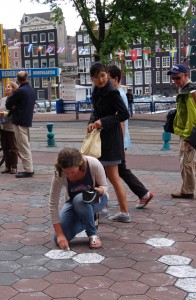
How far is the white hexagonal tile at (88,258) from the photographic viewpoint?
3.66 meters

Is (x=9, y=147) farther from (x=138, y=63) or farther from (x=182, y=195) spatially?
(x=138, y=63)

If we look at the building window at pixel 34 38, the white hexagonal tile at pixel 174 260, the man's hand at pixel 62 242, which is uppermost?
the building window at pixel 34 38

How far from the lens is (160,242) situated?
4.12m

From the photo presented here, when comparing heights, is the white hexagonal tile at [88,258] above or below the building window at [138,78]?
below

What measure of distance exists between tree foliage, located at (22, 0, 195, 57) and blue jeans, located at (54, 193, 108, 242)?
19789 mm

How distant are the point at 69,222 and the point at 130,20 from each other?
21070 millimetres

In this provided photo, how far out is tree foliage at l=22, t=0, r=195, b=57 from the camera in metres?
23.3

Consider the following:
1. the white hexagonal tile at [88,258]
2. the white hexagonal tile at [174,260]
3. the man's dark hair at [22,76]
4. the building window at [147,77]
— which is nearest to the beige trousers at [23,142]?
the man's dark hair at [22,76]

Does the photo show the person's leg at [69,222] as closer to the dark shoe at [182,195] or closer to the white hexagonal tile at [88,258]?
the white hexagonal tile at [88,258]

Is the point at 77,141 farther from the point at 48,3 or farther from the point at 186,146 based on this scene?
the point at 48,3

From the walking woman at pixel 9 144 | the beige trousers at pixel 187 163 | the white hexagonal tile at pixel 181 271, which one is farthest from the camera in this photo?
the walking woman at pixel 9 144

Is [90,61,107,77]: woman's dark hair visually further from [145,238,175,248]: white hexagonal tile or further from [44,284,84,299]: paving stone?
[44,284,84,299]: paving stone

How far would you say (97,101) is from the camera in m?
4.60

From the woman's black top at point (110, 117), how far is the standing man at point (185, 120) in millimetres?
1119
